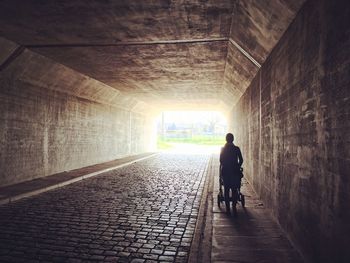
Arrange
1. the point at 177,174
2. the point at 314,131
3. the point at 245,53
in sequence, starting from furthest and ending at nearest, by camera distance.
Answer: the point at 177,174
the point at 245,53
the point at 314,131

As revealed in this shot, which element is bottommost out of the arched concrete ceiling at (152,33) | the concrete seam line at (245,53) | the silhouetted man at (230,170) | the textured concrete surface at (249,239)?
the textured concrete surface at (249,239)

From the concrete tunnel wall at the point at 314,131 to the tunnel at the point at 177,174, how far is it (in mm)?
A: 26

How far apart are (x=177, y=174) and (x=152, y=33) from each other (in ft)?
25.0

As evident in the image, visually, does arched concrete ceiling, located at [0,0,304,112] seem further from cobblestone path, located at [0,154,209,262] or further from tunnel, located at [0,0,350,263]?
cobblestone path, located at [0,154,209,262]

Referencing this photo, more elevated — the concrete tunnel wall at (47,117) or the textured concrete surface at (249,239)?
the concrete tunnel wall at (47,117)

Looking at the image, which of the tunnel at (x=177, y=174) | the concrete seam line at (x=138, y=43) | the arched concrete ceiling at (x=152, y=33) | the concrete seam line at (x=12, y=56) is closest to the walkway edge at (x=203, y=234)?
the tunnel at (x=177, y=174)

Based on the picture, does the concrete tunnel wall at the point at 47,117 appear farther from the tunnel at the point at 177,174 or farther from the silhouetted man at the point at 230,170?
the silhouetted man at the point at 230,170

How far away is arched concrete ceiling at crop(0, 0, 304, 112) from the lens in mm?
6297

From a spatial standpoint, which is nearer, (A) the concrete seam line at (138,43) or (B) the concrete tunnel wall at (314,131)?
(B) the concrete tunnel wall at (314,131)

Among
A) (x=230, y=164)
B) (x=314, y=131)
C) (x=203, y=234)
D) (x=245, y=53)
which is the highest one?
(x=245, y=53)

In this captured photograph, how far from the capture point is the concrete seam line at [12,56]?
31.4 feet

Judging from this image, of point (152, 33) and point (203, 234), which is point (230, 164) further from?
point (152, 33)

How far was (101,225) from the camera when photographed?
20.3 feet

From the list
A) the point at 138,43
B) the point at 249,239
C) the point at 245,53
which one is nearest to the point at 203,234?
the point at 249,239
